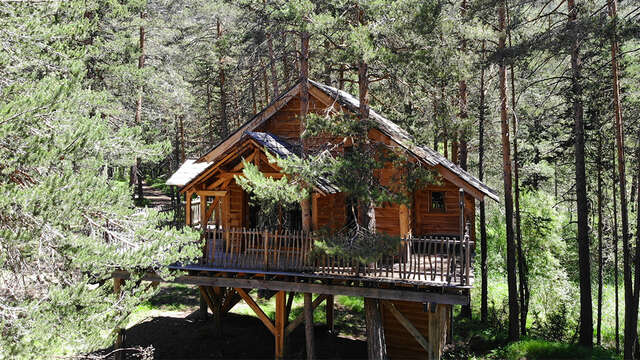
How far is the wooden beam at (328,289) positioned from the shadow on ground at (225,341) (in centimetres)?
328

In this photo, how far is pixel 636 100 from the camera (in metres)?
15.8

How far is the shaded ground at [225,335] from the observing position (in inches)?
613

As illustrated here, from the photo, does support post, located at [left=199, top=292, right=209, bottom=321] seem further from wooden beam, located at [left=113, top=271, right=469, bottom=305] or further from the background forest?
wooden beam, located at [left=113, top=271, right=469, bottom=305]

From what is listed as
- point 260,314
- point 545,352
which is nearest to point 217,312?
point 260,314

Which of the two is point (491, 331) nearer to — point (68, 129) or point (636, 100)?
point (636, 100)

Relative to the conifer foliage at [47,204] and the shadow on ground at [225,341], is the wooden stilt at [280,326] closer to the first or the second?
the shadow on ground at [225,341]

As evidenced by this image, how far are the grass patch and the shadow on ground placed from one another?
17.4ft

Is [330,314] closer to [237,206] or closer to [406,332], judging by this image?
[406,332]

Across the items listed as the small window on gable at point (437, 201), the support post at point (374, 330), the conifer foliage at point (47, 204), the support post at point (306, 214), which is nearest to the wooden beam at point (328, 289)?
the support post at point (374, 330)

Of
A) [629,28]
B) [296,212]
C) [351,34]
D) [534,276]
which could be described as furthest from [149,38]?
[534,276]

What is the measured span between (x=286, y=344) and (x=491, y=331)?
9.90 meters

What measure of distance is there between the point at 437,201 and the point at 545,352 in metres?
6.43

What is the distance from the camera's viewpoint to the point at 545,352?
15148mm

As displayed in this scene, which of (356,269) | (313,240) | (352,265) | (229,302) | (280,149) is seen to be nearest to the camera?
(356,269)
